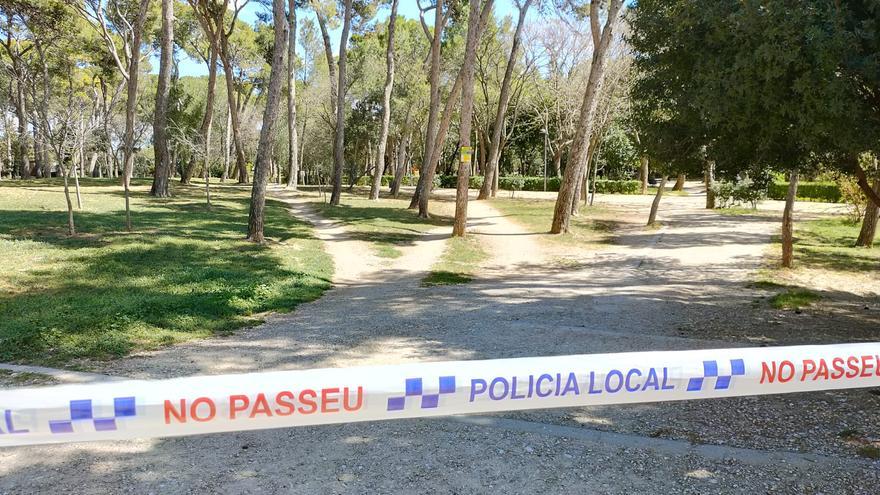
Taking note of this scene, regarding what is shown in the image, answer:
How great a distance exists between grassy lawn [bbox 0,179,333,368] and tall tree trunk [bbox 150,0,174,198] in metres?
6.22

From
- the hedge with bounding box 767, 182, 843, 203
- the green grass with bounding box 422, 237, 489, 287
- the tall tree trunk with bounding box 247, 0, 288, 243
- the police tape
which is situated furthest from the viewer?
the hedge with bounding box 767, 182, 843, 203

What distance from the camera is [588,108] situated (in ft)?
58.2

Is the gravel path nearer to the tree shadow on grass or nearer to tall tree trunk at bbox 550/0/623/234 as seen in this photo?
the tree shadow on grass

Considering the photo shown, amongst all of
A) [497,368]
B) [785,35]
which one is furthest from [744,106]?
[497,368]

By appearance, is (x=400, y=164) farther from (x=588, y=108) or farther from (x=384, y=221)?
(x=588, y=108)

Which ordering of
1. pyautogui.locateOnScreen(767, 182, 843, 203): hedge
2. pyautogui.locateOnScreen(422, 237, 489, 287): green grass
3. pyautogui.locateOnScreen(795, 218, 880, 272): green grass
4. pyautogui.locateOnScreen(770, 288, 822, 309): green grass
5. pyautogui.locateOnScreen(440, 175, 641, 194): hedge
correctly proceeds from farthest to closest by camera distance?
pyautogui.locateOnScreen(440, 175, 641, 194): hedge, pyautogui.locateOnScreen(767, 182, 843, 203): hedge, pyautogui.locateOnScreen(795, 218, 880, 272): green grass, pyautogui.locateOnScreen(422, 237, 489, 287): green grass, pyautogui.locateOnScreen(770, 288, 822, 309): green grass

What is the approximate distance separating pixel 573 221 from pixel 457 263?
9827mm

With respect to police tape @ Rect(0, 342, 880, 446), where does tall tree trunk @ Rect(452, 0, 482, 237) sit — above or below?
above

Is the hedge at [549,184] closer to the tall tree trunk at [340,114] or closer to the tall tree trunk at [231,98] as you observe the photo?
the tall tree trunk at [231,98]

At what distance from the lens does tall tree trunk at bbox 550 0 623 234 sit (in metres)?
17.2

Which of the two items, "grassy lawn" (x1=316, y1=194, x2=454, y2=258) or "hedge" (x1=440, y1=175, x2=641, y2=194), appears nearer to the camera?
"grassy lawn" (x1=316, y1=194, x2=454, y2=258)

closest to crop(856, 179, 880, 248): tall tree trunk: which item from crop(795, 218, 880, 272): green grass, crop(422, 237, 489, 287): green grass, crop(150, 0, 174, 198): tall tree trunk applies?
crop(795, 218, 880, 272): green grass

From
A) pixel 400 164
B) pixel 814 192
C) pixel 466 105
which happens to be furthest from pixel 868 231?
pixel 814 192

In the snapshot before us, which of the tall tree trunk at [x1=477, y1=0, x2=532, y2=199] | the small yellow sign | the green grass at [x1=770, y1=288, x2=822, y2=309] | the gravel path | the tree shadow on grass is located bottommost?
the gravel path
